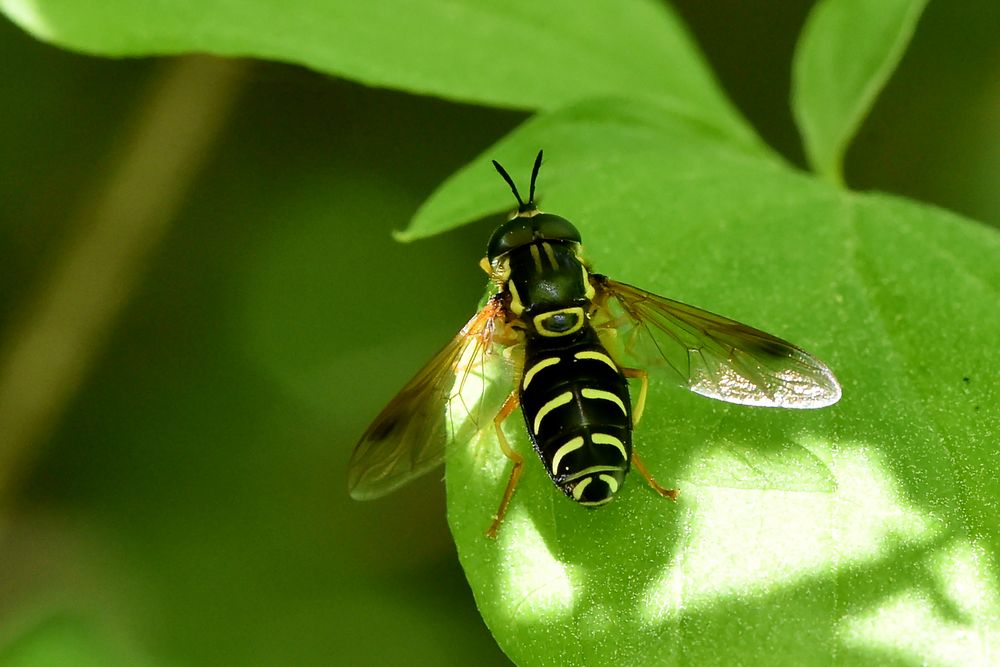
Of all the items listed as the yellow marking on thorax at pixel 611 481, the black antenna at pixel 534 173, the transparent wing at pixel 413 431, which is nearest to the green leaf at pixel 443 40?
the black antenna at pixel 534 173

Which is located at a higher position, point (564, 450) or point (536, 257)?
point (536, 257)

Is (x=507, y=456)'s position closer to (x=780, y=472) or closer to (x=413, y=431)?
(x=413, y=431)

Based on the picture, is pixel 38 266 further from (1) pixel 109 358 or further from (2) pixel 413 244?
(2) pixel 413 244

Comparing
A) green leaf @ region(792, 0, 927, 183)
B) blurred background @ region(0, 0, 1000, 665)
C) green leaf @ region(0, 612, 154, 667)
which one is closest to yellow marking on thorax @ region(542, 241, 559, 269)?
green leaf @ region(792, 0, 927, 183)

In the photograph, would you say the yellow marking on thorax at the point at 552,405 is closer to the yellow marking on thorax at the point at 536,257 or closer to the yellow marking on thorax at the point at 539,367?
the yellow marking on thorax at the point at 539,367

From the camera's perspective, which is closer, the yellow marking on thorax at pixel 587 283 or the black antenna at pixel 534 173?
the yellow marking on thorax at pixel 587 283

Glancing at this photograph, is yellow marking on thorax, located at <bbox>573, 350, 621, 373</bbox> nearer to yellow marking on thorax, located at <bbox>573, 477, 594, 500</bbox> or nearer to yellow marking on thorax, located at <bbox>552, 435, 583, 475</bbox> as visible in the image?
yellow marking on thorax, located at <bbox>552, 435, 583, 475</bbox>

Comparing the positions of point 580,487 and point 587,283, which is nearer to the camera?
point 580,487

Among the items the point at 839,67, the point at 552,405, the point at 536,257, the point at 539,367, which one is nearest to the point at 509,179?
the point at 536,257
